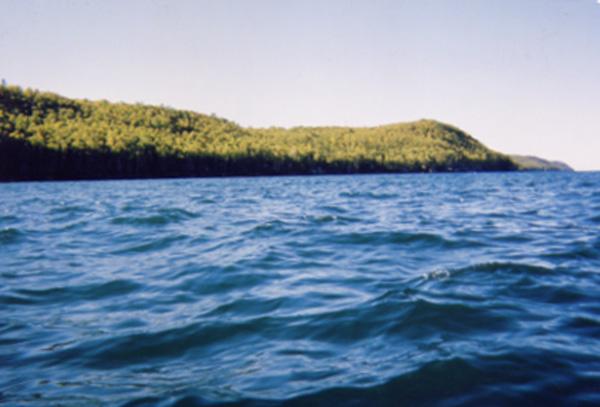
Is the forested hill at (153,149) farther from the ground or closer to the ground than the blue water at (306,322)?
farther from the ground

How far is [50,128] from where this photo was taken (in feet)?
331

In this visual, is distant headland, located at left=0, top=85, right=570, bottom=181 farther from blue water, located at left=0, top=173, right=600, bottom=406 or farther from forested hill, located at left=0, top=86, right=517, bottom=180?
blue water, located at left=0, top=173, right=600, bottom=406

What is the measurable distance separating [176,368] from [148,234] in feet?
29.3

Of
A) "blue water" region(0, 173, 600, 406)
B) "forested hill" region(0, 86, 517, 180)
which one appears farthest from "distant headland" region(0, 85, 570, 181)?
"blue water" region(0, 173, 600, 406)

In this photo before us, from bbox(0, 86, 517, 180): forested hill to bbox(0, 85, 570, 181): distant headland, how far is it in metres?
0.21

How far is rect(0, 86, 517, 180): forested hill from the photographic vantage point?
80.3 m

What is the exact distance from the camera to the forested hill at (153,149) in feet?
263

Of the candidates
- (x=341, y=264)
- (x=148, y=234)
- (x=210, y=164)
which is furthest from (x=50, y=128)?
(x=341, y=264)

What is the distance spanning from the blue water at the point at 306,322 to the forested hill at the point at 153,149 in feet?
270

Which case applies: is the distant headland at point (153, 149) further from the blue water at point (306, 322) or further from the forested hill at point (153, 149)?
the blue water at point (306, 322)

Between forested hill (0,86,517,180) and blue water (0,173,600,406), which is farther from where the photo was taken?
forested hill (0,86,517,180)

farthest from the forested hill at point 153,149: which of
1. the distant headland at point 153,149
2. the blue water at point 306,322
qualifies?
the blue water at point 306,322

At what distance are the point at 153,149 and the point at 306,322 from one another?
101447 millimetres

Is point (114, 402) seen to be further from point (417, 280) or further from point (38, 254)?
point (38, 254)
